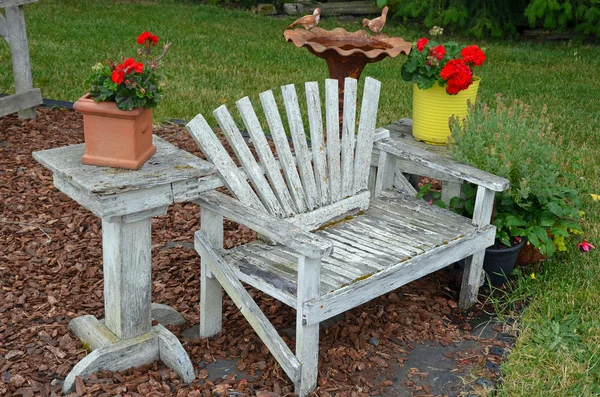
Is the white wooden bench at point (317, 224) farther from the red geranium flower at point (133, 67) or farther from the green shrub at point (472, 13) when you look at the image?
the green shrub at point (472, 13)

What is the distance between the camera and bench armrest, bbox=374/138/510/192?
11.1 ft

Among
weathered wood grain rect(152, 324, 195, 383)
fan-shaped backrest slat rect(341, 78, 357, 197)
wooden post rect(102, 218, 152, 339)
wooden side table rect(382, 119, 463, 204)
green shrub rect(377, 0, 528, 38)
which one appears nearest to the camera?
wooden post rect(102, 218, 152, 339)

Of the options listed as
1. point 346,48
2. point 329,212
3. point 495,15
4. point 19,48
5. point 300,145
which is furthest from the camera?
point 495,15

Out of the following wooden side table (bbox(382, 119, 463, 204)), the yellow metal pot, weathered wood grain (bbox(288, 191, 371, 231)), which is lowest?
weathered wood grain (bbox(288, 191, 371, 231))

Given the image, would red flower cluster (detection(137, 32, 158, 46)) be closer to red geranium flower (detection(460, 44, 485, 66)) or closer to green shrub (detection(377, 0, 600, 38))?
red geranium flower (detection(460, 44, 485, 66))

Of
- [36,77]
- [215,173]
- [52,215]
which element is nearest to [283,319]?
[215,173]

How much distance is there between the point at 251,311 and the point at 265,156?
688 millimetres

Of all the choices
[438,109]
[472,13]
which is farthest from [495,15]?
[438,109]

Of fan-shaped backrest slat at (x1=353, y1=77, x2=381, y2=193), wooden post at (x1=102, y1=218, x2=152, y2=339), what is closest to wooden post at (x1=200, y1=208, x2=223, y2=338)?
wooden post at (x1=102, y1=218, x2=152, y2=339)

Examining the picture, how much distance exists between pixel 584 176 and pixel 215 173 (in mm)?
3075

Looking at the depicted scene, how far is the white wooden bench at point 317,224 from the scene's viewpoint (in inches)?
111

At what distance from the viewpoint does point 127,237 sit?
2752 mm

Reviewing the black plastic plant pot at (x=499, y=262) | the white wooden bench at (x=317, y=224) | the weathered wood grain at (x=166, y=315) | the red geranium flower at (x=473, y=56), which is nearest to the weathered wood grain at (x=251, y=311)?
the white wooden bench at (x=317, y=224)

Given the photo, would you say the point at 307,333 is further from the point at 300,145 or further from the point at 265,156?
the point at 300,145
